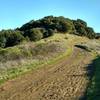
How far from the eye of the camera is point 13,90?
19719mm

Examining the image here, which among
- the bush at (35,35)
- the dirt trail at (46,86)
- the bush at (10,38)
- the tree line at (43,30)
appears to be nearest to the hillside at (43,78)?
the dirt trail at (46,86)

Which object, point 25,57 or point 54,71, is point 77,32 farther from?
point 54,71


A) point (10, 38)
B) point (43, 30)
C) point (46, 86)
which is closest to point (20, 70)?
point (46, 86)

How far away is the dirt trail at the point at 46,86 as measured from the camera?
17894 millimetres

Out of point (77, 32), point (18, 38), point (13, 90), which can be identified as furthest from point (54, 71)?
point (77, 32)

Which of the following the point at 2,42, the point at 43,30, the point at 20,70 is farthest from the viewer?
the point at 43,30

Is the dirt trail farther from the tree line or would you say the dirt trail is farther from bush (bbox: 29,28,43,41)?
bush (bbox: 29,28,43,41)

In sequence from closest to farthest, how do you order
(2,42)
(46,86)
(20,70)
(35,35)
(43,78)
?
(46,86)
(43,78)
(20,70)
(2,42)
(35,35)

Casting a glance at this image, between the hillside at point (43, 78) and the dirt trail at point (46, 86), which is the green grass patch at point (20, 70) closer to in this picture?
the hillside at point (43, 78)

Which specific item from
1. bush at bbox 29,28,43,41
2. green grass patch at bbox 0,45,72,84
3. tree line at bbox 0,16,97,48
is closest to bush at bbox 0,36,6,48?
tree line at bbox 0,16,97,48

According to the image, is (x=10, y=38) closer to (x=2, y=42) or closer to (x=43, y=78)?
(x=2, y=42)

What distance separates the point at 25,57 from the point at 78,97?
17.5m

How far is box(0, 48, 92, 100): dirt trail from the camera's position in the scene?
1789 cm

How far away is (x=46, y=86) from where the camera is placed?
20.9 meters
